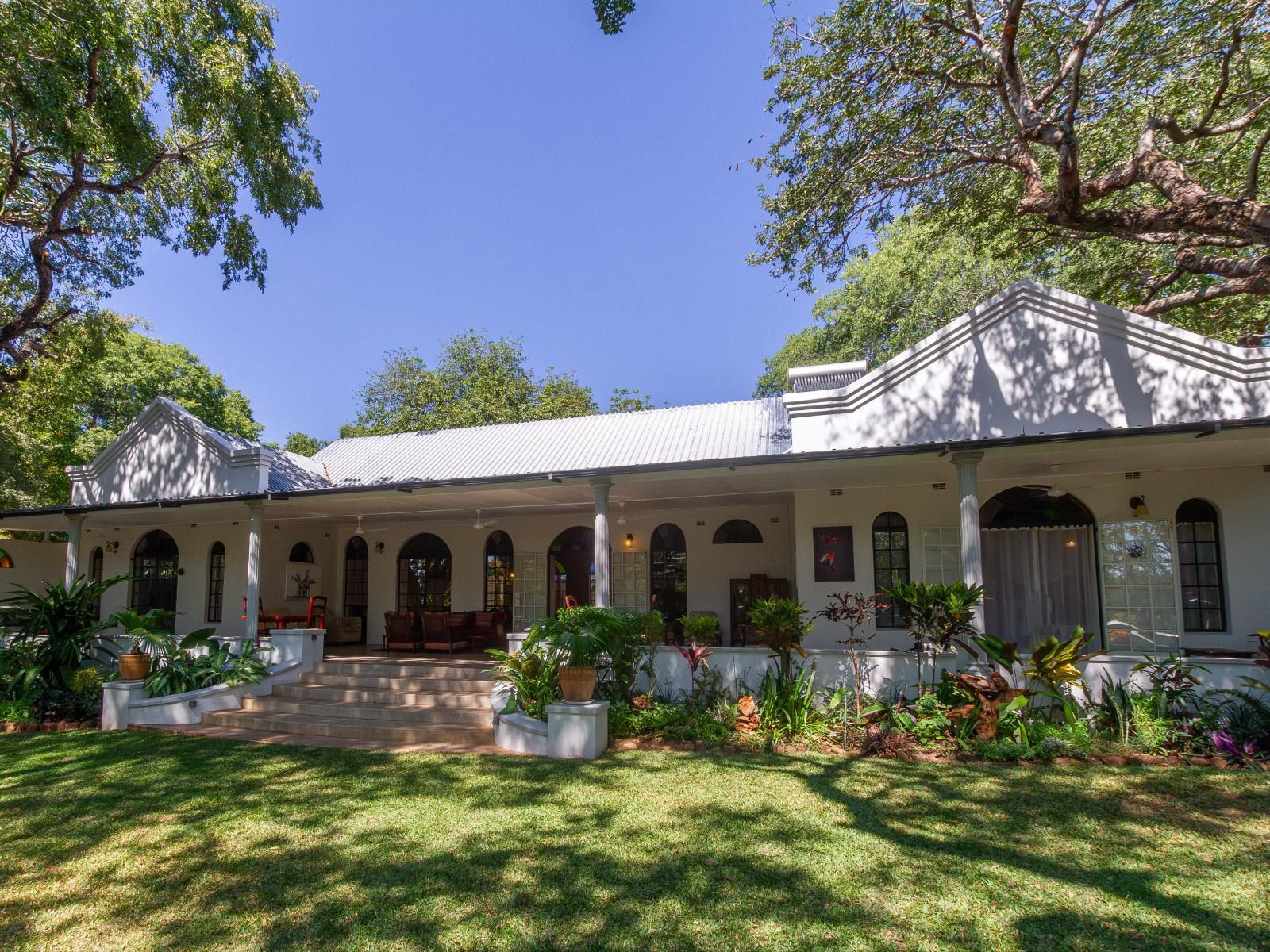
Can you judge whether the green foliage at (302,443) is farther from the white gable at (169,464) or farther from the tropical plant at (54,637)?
the tropical plant at (54,637)

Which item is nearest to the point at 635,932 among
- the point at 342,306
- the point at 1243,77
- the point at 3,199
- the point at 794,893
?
the point at 794,893

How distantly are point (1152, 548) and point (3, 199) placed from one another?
16.6 m

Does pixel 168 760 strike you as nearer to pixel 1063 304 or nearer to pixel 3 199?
pixel 3 199

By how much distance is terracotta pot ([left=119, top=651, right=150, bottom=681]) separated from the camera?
912 centimetres

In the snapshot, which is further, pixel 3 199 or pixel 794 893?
pixel 3 199

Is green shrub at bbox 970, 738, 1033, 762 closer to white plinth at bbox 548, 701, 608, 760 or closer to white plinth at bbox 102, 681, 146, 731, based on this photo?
white plinth at bbox 548, 701, 608, 760

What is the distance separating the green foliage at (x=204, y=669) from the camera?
29.9 feet

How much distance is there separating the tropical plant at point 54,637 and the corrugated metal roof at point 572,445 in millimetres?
4252

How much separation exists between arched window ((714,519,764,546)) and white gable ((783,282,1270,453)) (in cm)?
305

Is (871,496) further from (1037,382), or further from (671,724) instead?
(671,724)

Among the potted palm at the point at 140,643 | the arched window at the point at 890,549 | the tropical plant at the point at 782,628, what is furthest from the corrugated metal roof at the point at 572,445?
the tropical plant at the point at 782,628

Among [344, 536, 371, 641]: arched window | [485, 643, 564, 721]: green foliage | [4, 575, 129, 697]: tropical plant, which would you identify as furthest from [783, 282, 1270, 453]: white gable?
[4, 575, 129, 697]: tropical plant

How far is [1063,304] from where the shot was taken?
29.6 ft

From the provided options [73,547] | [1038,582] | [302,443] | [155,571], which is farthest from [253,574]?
[302,443]
